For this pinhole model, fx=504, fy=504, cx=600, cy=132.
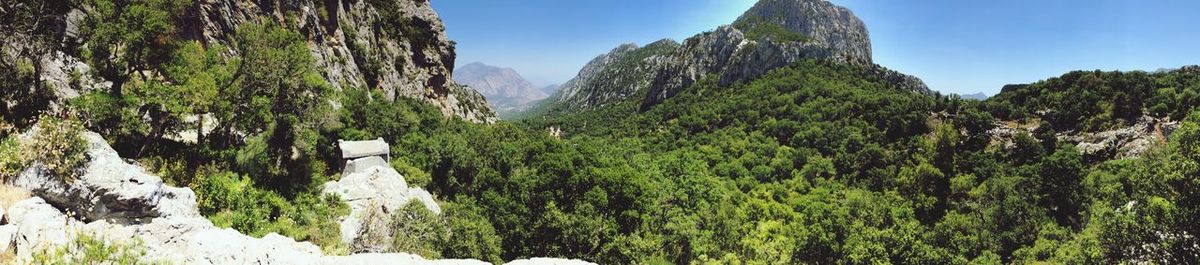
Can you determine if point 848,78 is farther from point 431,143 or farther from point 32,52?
point 32,52

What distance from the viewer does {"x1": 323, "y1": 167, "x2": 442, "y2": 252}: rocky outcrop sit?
24984 millimetres

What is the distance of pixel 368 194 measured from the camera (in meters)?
30.3

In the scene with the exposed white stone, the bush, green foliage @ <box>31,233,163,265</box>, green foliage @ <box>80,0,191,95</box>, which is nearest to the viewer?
green foliage @ <box>31,233,163,265</box>

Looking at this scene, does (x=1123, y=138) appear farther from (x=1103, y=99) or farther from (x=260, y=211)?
(x=260, y=211)

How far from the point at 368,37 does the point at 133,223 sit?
7507 cm

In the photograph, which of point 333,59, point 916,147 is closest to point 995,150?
point 916,147

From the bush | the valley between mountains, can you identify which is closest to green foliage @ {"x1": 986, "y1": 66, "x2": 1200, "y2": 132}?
the valley between mountains

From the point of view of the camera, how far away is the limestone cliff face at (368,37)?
5119cm

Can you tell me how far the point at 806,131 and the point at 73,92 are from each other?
10156 centimetres

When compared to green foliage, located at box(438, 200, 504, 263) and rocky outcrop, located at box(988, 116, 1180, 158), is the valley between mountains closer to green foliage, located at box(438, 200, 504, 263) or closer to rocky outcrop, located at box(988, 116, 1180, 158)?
green foliage, located at box(438, 200, 504, 263)

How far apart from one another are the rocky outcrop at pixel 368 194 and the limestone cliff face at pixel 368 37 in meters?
24.4

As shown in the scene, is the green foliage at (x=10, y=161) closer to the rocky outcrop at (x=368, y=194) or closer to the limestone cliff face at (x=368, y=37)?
the rocky outcrop at (x=368, y=194)

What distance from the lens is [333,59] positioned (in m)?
65.1

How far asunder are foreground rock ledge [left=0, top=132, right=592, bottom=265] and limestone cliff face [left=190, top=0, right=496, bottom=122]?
34.6 m
